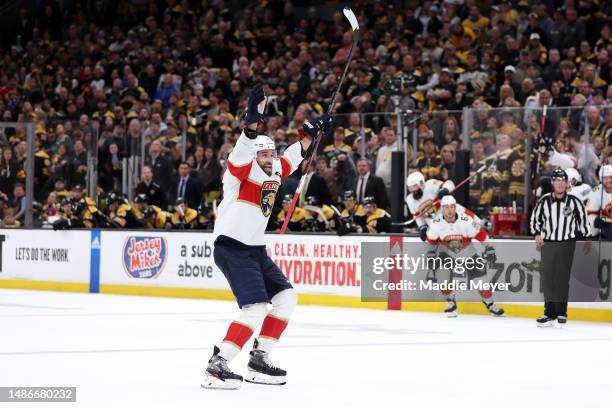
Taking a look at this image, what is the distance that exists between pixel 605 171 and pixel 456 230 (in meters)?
1.80

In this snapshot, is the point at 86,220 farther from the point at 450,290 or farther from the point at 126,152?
the point at 450,290

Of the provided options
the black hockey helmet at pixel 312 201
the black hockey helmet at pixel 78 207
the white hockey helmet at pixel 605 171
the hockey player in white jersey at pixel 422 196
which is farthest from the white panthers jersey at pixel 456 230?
the black hockey helmet at pixel 78 207

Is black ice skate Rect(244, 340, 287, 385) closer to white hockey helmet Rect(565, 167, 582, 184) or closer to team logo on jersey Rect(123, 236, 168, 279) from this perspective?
white hockey helmet Rect(565, 167, 582, 184)

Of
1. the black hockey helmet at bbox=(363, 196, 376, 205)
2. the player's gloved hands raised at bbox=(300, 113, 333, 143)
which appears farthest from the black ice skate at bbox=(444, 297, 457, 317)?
the player's gloved hands raised at bbox=(300, 113, 333, 143)

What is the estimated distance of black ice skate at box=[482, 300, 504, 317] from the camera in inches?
535

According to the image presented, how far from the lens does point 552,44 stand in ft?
57.7

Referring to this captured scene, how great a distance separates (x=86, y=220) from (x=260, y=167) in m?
10.1

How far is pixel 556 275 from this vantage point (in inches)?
503

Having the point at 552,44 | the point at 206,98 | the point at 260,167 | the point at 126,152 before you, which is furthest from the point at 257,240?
the point at 206,98

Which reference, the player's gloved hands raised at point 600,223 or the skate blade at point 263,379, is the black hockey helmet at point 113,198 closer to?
the player's gloved hands raised at point 600,223

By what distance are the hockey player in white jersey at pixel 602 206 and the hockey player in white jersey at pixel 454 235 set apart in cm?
121

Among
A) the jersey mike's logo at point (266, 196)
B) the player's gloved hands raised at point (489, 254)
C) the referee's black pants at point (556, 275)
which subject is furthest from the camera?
the player's gloved hands raised at point (489, 254)

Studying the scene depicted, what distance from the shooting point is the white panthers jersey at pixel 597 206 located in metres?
13.4

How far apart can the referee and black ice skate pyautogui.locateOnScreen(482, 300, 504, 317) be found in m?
0.88
